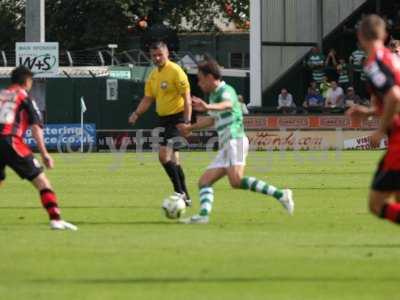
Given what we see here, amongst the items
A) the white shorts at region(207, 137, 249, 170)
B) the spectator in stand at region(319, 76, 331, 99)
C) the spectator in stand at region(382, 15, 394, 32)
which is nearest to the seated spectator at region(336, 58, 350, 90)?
the spectator in stand at region(319, 76, 331, 99)

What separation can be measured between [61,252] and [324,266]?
103 inches

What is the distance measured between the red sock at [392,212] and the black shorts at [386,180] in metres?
0.14

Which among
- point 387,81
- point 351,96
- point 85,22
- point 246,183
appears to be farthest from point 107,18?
point 387,81

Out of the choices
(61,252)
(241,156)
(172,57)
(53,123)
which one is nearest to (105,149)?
(53,123)

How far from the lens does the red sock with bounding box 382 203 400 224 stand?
11.2m

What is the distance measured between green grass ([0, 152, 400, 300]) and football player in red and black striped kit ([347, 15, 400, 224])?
58 cm

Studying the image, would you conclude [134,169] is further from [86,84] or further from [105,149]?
[86,84]

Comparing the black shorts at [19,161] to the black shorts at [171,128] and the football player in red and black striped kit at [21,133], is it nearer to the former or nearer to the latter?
the football player in red and black striped kit at [21,133]

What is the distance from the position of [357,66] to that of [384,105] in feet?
117

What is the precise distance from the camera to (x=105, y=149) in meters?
43.9

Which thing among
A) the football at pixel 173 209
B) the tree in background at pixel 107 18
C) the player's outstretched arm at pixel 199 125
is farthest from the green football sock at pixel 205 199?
the tree in background at pixel 107 18

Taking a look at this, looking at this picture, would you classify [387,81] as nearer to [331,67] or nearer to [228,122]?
[228,122]

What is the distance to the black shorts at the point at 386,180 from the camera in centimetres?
1117

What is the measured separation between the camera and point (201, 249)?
12.7 metres
